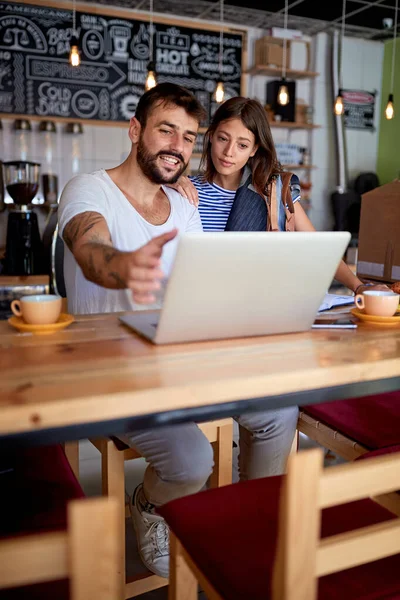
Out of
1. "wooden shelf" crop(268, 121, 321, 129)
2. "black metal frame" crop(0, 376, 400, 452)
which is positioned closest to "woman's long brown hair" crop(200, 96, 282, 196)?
"black metal frame" crop(0, 376, 400, 452)

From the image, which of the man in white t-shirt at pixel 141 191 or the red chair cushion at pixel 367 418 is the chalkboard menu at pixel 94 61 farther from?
the red chair cushion at pixel 367 418

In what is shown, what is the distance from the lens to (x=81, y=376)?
926 millimetres

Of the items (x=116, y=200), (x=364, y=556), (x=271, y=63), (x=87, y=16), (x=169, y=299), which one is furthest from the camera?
(x=271, y=63)

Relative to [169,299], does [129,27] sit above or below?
above

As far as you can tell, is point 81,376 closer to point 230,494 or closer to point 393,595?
point 230,494

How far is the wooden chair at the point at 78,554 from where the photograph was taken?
0.56m

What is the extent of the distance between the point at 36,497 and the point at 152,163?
1.19 metres

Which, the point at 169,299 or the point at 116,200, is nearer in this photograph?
the point at 169,299

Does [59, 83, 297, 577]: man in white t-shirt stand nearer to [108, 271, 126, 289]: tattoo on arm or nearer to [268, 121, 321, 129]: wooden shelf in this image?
[108, 271, 126, 289]: tattoo on arm

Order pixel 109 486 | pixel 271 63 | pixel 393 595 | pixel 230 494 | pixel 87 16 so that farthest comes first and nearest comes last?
pixel 271 63
pixel 87 16
pixel 109 486
pixel 230 494
pixel 393 595

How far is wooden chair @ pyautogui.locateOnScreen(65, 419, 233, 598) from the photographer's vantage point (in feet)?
5.00

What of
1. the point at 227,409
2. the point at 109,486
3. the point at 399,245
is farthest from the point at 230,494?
the point at 399,245

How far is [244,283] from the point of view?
1066mm

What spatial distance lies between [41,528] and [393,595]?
59 cm
